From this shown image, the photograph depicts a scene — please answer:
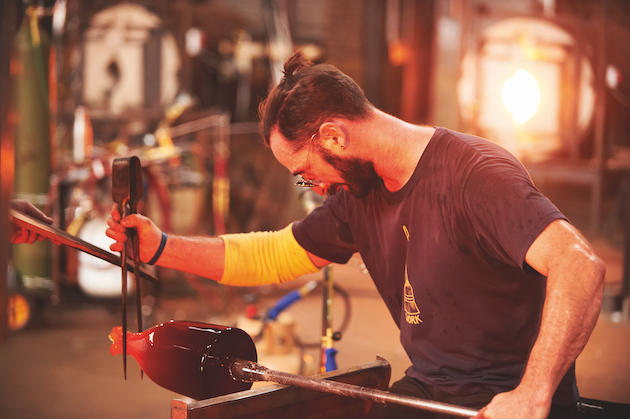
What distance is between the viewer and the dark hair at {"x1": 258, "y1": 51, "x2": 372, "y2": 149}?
62.7 inches

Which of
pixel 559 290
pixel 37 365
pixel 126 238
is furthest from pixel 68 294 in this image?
pixel 559 290

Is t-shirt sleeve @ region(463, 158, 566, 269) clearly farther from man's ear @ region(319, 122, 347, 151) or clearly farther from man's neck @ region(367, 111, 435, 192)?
man's ear @ region(319, 122, 347, 151)

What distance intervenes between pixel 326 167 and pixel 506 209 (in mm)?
557

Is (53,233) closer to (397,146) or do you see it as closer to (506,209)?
(397,146)

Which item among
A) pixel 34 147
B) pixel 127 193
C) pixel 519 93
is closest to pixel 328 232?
pixel 127 193

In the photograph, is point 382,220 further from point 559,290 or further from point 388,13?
point 388,13

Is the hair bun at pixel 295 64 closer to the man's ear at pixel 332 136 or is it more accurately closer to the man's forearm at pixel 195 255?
the man's ear at pixel 332 136

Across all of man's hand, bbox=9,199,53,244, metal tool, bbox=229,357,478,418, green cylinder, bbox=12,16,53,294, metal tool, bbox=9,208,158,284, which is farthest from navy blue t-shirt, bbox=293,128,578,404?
green cylinder, bbox=12,16,53,294

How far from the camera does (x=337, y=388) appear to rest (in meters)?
1.34

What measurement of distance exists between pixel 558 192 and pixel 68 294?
262 inches

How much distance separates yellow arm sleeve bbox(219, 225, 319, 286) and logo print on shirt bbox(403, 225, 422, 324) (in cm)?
45

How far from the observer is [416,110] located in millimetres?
8938

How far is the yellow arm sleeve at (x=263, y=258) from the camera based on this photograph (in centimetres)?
196

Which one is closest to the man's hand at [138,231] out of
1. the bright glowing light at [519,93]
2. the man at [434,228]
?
the man at [434,228]
